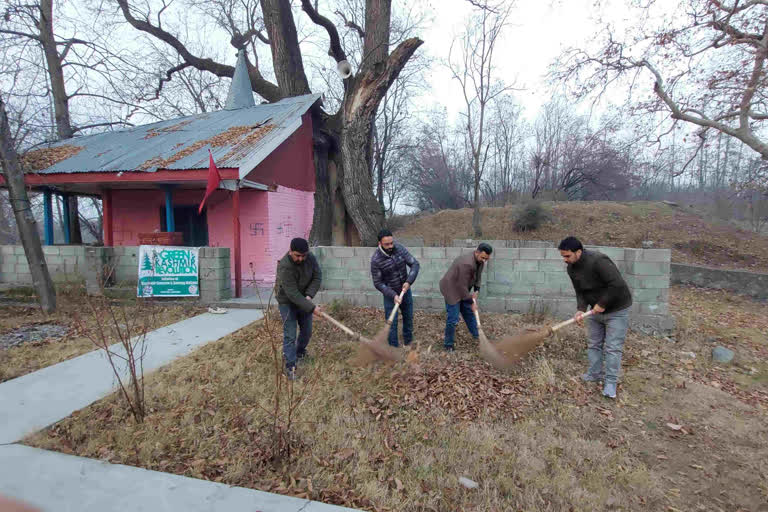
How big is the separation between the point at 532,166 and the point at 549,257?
27.1m

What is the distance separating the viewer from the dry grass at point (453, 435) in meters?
2.68

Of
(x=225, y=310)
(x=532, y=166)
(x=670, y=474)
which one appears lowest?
(x=670, y=474)

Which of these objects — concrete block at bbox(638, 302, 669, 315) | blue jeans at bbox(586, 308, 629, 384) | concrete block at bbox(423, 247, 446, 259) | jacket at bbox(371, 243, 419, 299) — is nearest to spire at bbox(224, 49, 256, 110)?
concrete block at bbox(423, 247, 446, 259)

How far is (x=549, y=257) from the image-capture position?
21.6 ft

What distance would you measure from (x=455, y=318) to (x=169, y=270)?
562 centimetres

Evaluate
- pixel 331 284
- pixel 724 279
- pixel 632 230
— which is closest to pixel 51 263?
pixel 331 284

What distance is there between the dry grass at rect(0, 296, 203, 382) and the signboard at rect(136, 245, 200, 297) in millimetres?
298

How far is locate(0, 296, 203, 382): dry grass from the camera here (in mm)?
4590

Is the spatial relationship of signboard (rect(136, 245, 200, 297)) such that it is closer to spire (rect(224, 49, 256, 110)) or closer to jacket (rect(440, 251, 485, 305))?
jacket (rect(440, 251, 485, 305))

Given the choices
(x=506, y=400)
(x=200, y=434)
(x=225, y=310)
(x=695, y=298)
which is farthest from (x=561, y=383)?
(x=695, y=298)

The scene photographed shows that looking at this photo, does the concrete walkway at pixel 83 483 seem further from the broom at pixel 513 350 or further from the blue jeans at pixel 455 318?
the blue jeans at pixel 455 318

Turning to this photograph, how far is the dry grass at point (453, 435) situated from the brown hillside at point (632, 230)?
10704 millimetres

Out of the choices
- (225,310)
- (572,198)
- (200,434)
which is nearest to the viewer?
(200,434)

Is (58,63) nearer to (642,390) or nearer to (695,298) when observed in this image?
(642,390)
